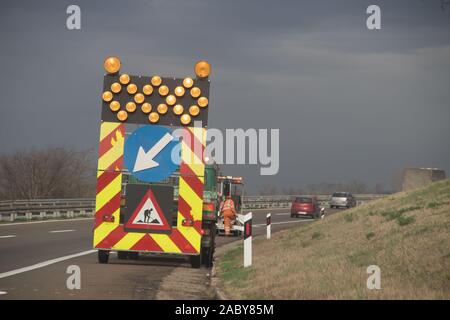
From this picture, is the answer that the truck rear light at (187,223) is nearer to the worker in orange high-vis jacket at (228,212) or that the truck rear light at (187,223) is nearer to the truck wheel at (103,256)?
the truck wheel at (103,256)

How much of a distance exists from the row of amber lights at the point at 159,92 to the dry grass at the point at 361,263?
3.32 metres

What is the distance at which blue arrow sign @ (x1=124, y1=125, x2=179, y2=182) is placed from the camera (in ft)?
49.3

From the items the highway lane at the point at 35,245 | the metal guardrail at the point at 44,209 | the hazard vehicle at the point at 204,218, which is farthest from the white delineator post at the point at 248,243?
the metal guardrail at the point at 44,209

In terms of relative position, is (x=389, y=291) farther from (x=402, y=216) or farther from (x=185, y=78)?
(x=402, y=216)

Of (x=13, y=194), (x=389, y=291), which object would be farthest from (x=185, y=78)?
(x=13, y=194)

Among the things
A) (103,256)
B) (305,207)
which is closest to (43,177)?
(305,207)

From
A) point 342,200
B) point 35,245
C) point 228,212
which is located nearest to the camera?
point 35,245

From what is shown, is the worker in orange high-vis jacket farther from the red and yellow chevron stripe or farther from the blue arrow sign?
the blue arrow sign

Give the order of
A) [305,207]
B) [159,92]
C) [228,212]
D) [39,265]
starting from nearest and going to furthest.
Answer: [159,92], [39,265], [228,212], [305,207]

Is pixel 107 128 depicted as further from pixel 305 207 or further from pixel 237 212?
pixel 305 207

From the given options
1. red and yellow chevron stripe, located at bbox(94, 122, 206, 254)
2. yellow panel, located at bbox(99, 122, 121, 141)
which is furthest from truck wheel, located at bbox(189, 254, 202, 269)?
yellow panel, located at bbox(99, 122, 121, 141)

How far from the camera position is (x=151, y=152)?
594 inches

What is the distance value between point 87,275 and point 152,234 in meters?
1.66

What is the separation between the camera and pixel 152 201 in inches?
608
